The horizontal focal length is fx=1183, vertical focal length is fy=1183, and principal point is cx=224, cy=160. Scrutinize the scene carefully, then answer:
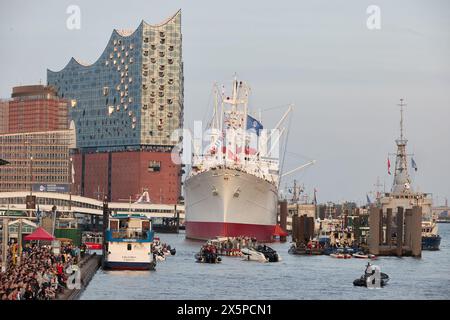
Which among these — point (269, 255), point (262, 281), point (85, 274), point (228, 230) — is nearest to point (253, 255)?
point (269, 255)

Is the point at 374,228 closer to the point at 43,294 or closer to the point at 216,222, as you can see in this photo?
the point at 216,222

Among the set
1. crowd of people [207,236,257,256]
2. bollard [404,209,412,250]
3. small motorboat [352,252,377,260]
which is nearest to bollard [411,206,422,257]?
bollard [404,209,412,250]

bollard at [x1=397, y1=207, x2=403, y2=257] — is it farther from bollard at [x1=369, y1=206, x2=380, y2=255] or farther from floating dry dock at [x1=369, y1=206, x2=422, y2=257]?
bollard at [x1=369, y1=206, x2=380, y2=255]

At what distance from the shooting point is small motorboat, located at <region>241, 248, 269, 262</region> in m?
116

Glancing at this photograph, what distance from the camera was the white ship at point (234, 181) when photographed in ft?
544

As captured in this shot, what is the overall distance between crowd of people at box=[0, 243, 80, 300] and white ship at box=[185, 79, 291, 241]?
77.5m

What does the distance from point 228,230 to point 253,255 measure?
1784 inches

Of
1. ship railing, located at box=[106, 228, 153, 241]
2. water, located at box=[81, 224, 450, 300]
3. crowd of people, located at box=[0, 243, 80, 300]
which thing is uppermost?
ship railing, located at box=[106, 228, 153, 241]

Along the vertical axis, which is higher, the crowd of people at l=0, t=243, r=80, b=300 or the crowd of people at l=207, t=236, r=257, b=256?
the crowd of people at l=0, t=243, r=80, b=300

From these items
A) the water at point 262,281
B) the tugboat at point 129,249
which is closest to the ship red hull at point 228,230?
the water at point 262,281

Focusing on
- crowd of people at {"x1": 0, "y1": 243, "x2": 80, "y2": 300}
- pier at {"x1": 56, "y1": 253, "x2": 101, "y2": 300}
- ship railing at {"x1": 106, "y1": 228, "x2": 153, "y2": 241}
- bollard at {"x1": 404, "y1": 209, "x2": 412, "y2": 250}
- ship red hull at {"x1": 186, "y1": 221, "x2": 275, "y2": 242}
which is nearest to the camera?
crowd of people at {"x1": 0, "y1": 243, "x2": 80, "y2": 300}

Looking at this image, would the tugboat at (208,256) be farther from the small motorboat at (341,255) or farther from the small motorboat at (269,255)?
the small motorboat at (341,255)
